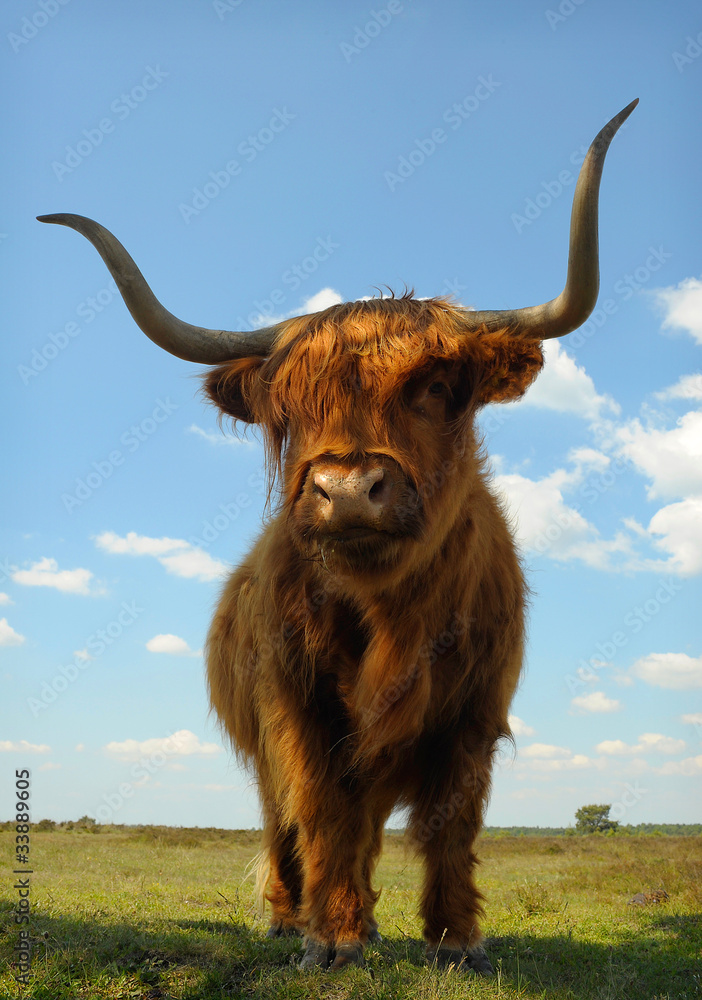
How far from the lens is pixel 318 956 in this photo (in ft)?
11.3

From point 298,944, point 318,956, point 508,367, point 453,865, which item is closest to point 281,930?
point 298,944

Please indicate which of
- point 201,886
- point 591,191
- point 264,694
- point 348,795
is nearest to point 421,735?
point 348,795

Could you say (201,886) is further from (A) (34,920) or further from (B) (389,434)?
(B) (389,434)

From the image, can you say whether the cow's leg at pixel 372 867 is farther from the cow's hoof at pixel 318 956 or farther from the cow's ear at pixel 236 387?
the cow's ear at pixel 236 387

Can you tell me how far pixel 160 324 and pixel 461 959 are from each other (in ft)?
10.6

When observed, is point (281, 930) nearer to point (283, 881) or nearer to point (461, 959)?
point (283, 881)

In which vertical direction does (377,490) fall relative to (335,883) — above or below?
above

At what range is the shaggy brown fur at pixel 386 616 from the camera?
3.25 m

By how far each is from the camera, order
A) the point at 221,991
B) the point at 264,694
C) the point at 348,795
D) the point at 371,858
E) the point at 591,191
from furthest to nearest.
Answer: the point at 371,858 → the point at 264,694 → the point at 348,795 → the point at 221,991 → the point at 591,191

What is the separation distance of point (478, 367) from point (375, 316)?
515 mm

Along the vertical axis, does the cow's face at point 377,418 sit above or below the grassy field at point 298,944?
above

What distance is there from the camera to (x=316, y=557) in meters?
3.20

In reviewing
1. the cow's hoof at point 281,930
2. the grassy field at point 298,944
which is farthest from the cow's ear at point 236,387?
the cow's hoof at point 281,930

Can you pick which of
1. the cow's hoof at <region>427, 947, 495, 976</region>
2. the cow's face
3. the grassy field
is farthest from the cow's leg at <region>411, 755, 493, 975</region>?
the cow's face
